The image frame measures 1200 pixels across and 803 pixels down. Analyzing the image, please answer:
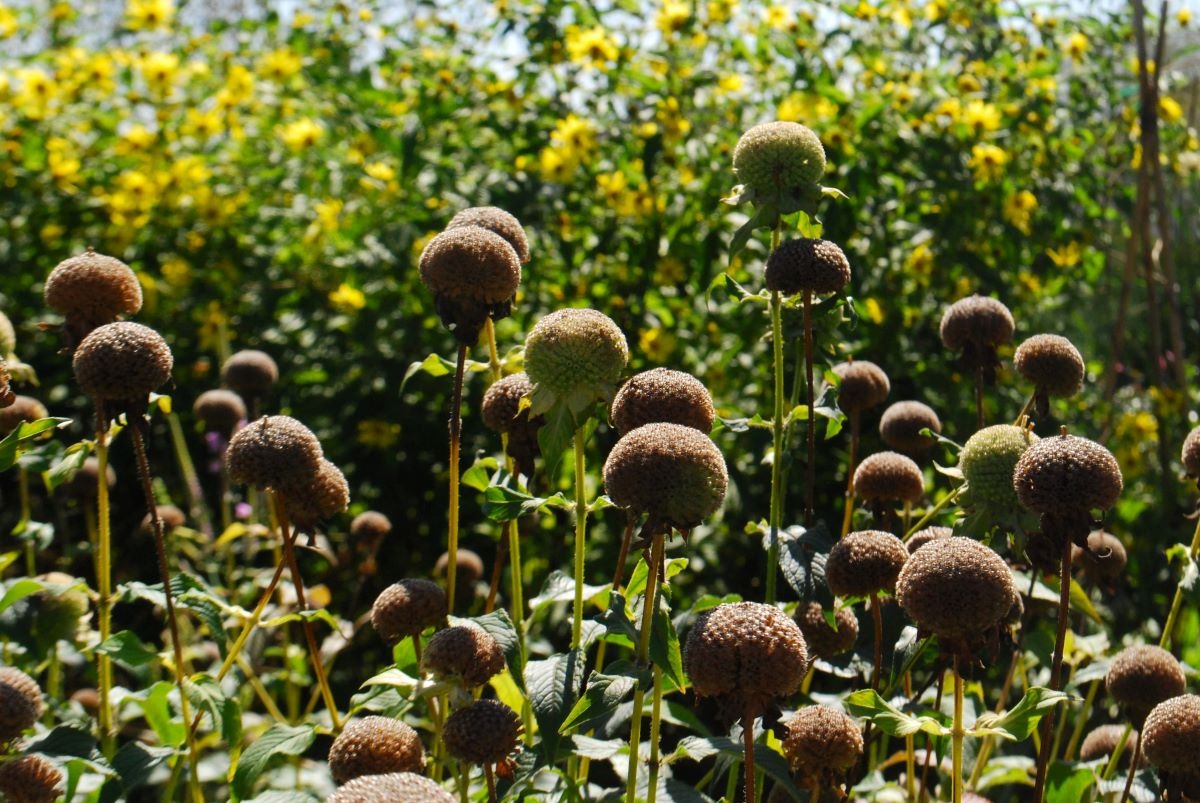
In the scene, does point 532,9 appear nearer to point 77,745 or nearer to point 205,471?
point 205,471

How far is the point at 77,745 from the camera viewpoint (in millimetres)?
1510

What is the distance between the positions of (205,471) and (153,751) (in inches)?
116

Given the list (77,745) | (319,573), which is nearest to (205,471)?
(319,573)

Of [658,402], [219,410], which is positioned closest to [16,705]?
[658,402]

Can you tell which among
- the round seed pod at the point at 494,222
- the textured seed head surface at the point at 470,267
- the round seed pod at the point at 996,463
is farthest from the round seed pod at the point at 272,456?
the round seed pod at the point at 996,463

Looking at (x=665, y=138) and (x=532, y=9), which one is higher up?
(x=532, y=9)

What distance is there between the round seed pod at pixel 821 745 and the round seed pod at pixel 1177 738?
306mm

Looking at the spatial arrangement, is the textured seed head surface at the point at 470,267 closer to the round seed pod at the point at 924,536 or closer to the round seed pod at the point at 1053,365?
the round seed pod at the point at 924,536

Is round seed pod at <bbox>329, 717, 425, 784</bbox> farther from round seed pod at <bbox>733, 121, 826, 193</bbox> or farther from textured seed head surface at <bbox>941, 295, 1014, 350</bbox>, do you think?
textured seed head surface at <bbox>941, 295, 1014, 350</bbox>

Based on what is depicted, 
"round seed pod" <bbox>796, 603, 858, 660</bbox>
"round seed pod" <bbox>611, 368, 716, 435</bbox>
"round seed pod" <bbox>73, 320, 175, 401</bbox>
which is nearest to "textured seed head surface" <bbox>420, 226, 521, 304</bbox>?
"round seed pod" <bbox>611, 368, 716, 435</bbox>

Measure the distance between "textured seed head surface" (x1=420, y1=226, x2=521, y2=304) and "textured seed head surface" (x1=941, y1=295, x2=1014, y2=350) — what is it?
77 centimetres

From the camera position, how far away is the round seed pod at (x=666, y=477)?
118cm

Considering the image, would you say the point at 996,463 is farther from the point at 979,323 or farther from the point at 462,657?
the point at 462,657

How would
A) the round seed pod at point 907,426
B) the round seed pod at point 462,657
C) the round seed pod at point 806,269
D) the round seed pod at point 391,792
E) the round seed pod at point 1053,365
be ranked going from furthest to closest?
the round seed pod at point 907,426, the round seed pod at point 1053,365, the round seed pod at point 806,269, the round seed pod at point 462,657, the round seed pod at point 391,792
